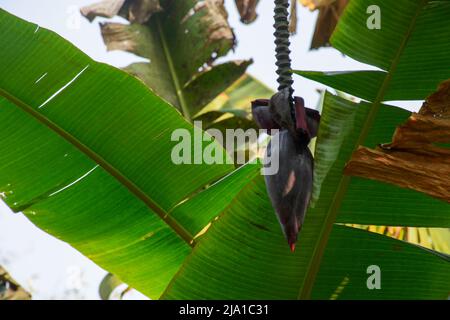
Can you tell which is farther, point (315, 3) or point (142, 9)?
point (142, 9)

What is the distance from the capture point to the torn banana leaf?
2184mm

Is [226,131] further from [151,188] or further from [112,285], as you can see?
[151,188]

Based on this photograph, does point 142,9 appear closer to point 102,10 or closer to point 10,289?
point 102,10

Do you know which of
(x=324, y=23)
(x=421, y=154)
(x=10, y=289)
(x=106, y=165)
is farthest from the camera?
(x=324, y=23)

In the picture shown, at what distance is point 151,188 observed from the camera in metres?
1.22

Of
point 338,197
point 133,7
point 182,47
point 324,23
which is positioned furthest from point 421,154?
point 133,7

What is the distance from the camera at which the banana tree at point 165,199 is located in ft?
3.52

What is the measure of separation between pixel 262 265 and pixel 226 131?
111cm

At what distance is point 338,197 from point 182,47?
1.34 meters

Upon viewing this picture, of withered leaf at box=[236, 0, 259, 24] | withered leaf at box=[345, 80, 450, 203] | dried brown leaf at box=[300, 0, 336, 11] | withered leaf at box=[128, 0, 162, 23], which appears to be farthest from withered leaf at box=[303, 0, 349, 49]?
withered leaf at box=[345, 80, 450, 203]

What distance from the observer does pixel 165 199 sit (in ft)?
4.03

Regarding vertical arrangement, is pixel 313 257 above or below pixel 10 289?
above

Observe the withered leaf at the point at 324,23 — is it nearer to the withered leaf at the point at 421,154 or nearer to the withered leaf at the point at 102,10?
the withered leaf at the point at 102,10
